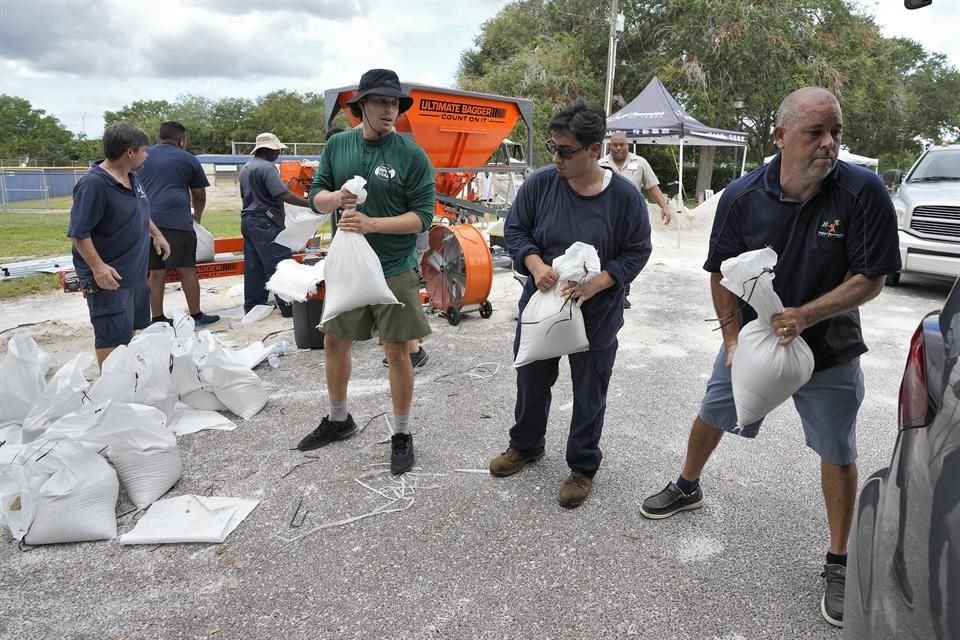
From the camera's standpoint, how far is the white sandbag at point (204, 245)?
6523mm

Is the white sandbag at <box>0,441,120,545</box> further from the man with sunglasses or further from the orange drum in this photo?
the orange drum

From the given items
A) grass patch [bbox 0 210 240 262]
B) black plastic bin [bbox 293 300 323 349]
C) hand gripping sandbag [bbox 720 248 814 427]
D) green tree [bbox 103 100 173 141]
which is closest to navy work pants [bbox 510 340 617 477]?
hand gripping sandbag [bbox 720 248 814 427]

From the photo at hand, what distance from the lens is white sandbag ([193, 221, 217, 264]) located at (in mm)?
6523

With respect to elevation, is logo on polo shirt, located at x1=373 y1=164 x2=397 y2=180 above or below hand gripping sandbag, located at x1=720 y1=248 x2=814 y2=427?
above

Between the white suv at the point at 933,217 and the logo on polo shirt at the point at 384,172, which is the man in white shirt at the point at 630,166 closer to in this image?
the white suv at the point at 933,217

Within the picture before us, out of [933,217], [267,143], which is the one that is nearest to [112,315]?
[267,143]

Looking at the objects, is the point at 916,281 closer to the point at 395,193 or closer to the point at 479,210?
the point at 479,210

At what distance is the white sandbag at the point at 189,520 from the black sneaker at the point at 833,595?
2.40 metres

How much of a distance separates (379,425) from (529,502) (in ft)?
4.09

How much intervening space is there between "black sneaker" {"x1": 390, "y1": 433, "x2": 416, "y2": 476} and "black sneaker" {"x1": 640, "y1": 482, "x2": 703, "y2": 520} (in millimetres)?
1209

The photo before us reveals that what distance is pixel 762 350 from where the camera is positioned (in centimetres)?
218

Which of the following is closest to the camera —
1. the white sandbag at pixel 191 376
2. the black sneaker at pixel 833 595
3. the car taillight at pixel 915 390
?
the car taillight at pixel 915 390

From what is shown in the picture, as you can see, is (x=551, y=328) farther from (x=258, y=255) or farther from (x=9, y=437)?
(x=258, y=255)

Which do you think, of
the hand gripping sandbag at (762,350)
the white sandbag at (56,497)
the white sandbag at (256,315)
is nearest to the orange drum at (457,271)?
the white sandbag at (256,315)
